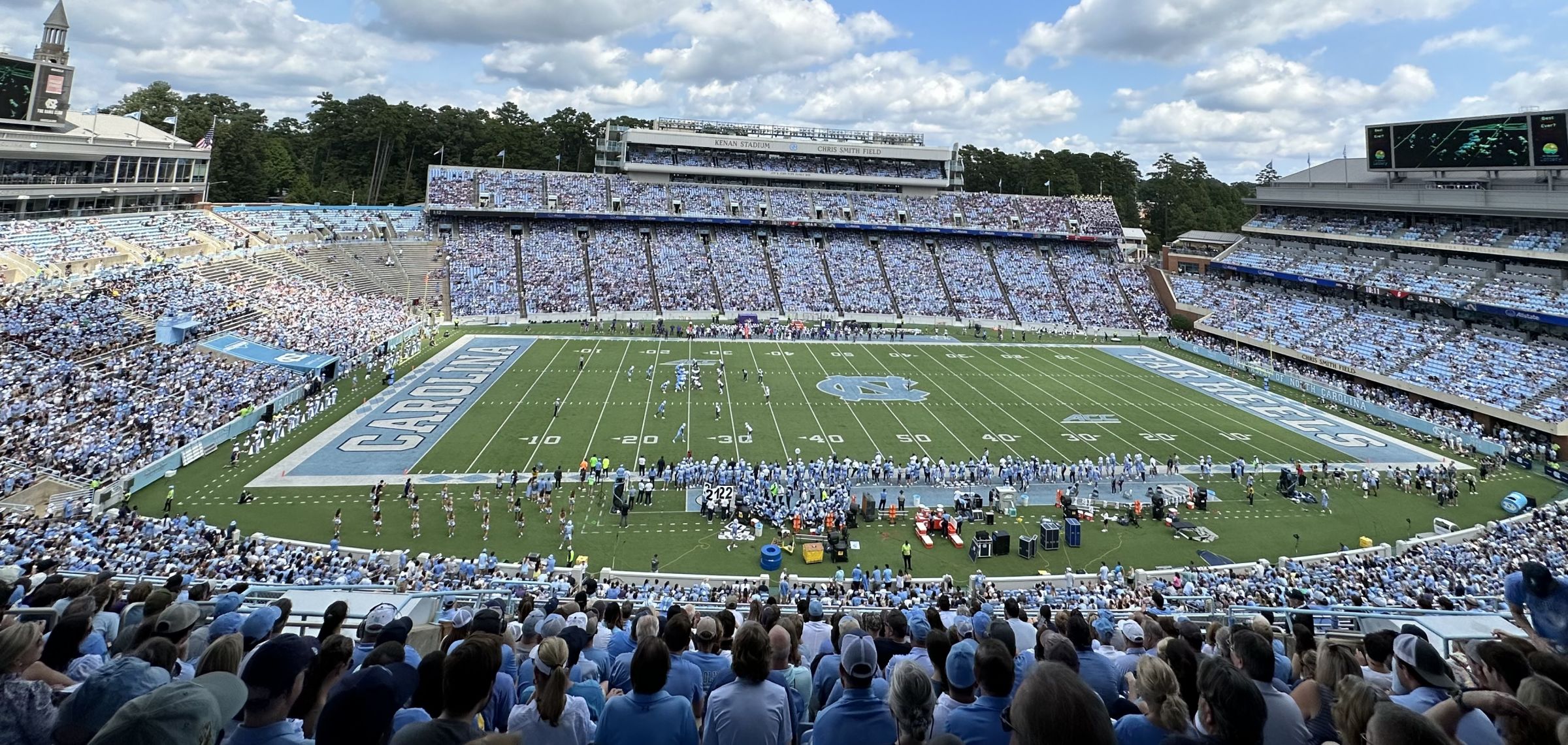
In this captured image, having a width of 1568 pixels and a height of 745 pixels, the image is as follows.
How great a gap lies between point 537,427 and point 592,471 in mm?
5963

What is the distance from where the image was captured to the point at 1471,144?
43.4 metres

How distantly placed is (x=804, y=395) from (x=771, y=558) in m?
17.3

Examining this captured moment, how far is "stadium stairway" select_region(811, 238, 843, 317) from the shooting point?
58716mm

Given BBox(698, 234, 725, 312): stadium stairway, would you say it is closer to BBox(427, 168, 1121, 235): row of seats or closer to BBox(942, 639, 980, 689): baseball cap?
BBox(427, 168, 1121, 235): row of seats

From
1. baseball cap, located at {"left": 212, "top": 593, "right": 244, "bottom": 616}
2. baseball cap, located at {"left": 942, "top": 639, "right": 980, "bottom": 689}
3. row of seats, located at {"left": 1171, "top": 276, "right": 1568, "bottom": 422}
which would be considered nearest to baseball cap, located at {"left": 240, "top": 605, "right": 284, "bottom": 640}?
baseball cap, located at {"left": 212, "top": 593, "right": 244, "bottom": 616}

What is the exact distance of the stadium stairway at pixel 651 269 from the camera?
5584cm

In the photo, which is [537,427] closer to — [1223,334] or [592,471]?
[592,471]

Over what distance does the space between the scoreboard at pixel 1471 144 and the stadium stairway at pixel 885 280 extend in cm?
3207

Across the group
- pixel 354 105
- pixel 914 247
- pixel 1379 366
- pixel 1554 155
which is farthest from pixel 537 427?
pixel 354 105

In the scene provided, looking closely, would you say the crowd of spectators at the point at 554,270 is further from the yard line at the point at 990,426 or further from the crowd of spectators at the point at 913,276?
the yard line at the point at 990,426

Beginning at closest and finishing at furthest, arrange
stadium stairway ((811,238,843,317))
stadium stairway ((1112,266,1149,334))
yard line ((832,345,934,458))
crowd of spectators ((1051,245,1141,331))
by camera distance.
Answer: yard line ((832,345,934,458)), stadium stairway ((1112,266,1149,334)), crowd of spectators ((1051,245,1141,331)), stadium stairway ((811,238,843,317))

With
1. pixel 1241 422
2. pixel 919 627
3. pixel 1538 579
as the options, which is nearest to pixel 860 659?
pixel 919 627

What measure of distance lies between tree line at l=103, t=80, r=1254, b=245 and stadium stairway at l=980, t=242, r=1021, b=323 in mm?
25515

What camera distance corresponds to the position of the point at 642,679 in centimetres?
381
